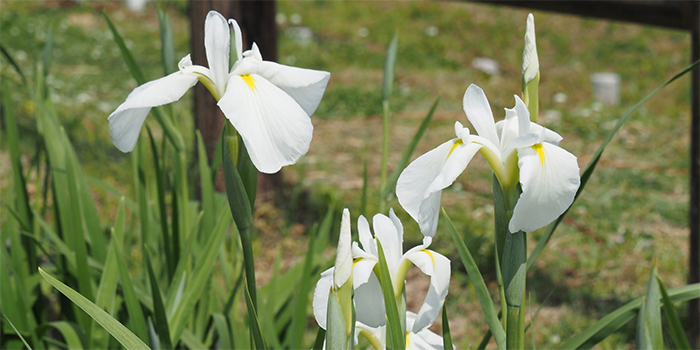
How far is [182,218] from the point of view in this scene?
111cm

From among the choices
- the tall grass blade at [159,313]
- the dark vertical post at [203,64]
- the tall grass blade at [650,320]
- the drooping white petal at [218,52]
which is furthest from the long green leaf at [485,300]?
the dark vertical post at [203,64]

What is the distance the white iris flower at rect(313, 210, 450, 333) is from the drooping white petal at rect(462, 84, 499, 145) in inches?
4.9

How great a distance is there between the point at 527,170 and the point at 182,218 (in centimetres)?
79

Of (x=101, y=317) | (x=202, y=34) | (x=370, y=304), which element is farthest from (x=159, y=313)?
(x=202, y=34)

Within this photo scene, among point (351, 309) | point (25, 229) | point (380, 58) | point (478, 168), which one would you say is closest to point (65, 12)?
point (380, 58)

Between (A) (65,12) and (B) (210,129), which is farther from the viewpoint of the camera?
(A) (65,12)

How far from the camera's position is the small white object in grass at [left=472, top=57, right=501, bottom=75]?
461 centimetres

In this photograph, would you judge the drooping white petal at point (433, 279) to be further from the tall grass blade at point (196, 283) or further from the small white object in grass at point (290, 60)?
the small white object in grass at point (290, 60)

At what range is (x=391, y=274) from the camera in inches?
23.4

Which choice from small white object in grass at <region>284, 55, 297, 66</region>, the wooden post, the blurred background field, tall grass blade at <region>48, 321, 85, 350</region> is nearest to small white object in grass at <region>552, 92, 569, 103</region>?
the blurred background field

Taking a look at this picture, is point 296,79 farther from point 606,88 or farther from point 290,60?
point 606,88

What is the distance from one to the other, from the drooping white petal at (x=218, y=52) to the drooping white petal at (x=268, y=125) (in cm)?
6

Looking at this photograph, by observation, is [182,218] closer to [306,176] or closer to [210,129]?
[210,129]

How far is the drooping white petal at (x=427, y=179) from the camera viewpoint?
0.53m
